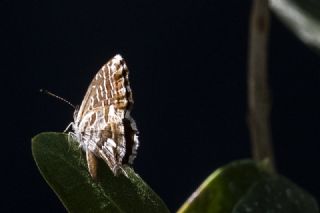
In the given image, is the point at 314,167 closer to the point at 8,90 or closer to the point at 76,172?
the point at 8,90

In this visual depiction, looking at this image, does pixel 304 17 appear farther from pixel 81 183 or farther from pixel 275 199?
pixel 81 183

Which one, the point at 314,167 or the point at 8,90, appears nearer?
the point at 8,90

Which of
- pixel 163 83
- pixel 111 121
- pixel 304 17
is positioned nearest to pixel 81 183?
pixel 111 121

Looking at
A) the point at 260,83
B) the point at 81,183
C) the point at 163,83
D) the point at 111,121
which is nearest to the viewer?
the point at 81,183

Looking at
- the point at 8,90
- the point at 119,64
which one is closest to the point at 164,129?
the point at 8,90

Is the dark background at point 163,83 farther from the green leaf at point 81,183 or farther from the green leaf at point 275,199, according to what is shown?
the green leaf at point 81,183

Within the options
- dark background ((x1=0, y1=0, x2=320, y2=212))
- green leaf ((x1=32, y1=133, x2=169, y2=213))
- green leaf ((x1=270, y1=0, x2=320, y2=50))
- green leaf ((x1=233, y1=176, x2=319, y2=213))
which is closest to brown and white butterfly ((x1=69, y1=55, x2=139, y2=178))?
green leaf ((x1=32, y1=133, x2=169, y2=213))
